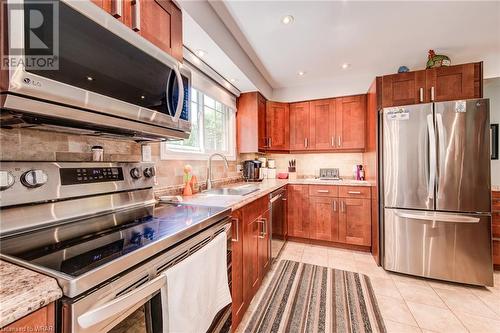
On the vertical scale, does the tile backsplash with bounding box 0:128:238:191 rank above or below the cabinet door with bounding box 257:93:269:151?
below

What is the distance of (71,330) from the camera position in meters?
0.48

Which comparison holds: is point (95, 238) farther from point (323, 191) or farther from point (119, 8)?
point (323, 191)

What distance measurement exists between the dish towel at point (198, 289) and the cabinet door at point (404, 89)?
229 cm

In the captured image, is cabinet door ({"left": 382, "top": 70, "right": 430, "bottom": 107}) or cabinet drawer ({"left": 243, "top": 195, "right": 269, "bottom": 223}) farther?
cabinet door ({"left": 382, "top": 70, "right": 430, "bottom": 107})

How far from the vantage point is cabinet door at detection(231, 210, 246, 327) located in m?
1.31

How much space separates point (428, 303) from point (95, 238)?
240 centimetres

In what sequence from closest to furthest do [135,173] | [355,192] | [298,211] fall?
[135,173], [355,192], [298,211]

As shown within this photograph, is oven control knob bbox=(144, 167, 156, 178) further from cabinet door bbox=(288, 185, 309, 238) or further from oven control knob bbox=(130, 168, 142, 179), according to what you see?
A: cabinet door bbox=(288, 185, 309, 238)

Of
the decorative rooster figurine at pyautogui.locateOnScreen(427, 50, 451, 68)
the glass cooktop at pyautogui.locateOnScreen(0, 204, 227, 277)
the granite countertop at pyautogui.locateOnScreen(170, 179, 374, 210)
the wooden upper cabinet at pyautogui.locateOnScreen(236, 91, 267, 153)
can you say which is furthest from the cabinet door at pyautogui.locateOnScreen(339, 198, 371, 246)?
the glass cooktop at pyautogui.locateOnScreen(0, 204, 227, 277)

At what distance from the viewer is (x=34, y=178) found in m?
0.83

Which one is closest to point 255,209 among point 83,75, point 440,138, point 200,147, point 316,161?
point 200,147

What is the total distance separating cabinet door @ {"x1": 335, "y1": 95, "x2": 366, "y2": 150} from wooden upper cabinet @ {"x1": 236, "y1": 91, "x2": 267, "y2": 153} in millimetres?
1179

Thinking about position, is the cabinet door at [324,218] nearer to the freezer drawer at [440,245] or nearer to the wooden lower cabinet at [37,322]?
the freezer drawer at [440,245]

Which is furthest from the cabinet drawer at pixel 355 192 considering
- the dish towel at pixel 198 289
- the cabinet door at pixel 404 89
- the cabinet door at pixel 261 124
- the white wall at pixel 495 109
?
the dish towel at pixel 198 289
